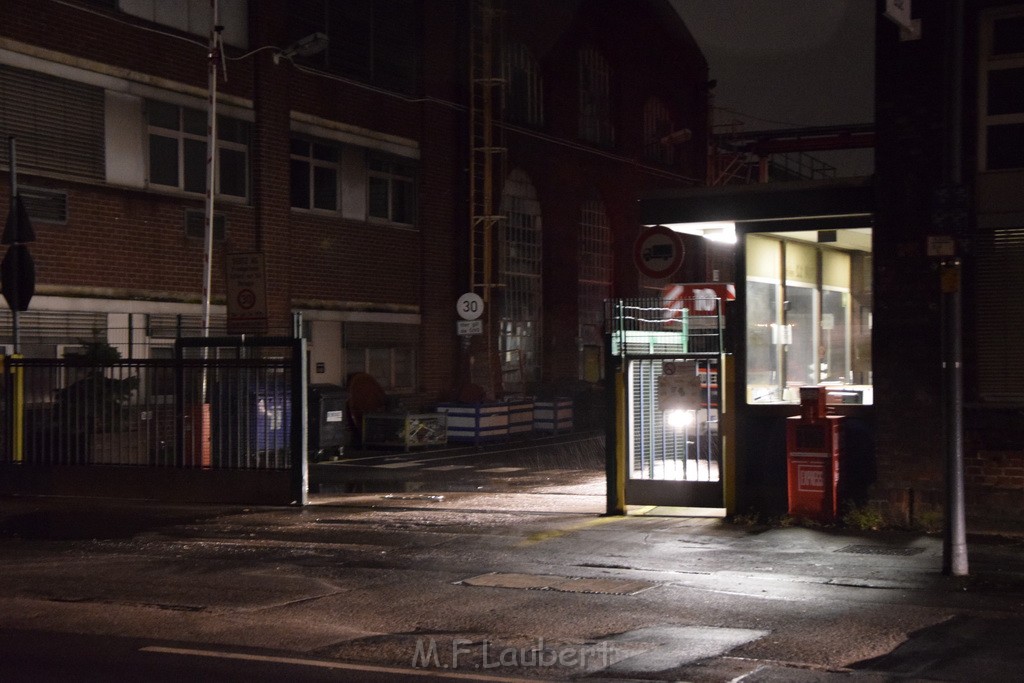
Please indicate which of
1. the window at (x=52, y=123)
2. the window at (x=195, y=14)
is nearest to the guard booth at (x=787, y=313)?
the window at (x=52, y=123)

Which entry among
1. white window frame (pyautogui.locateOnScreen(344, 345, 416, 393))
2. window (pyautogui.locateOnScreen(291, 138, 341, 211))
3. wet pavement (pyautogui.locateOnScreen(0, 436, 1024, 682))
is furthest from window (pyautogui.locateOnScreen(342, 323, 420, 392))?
wet pavement (pyautogui.locateOnScreen(0, 436, 1024, 682))

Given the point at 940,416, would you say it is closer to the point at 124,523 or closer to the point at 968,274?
the point at 968,274

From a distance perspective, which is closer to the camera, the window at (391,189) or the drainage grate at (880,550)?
the drainage grate at (880,550)

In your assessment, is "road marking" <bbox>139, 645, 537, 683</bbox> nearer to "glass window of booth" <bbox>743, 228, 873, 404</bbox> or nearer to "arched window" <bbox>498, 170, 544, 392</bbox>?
"glass window of booth" <bbox>743, 228, 873, 404</bbox>

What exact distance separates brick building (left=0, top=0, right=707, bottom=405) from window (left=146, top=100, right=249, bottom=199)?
49mm

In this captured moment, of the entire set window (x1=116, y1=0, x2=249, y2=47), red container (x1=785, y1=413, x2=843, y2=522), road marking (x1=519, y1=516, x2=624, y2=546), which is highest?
window (x1=116, y1=0, x2=249, y2=47)

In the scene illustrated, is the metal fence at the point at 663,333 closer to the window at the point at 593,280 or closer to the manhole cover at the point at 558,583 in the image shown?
the manhole cover at the point at 558,583

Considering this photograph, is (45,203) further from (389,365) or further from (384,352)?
(389,365)

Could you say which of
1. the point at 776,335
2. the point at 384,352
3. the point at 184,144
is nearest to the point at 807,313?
the point at 776,335

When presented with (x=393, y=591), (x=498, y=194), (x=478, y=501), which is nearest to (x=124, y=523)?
(x=478, y=501)

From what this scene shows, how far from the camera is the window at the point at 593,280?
130 feet

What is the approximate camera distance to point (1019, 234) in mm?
13031

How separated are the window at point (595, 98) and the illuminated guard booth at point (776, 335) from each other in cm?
2535

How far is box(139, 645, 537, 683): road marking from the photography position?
23.4 ft
